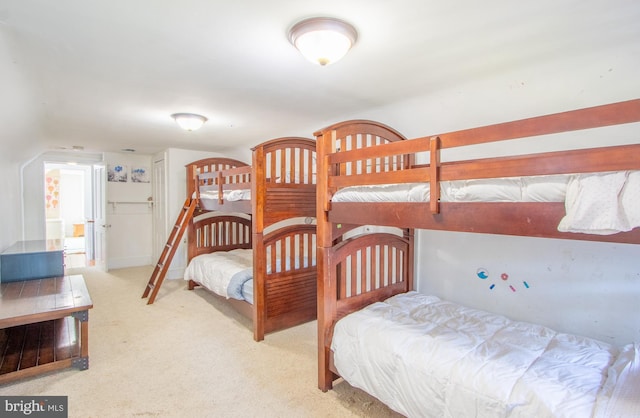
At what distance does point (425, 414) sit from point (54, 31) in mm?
2751

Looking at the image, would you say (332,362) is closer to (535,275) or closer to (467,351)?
(467,351)

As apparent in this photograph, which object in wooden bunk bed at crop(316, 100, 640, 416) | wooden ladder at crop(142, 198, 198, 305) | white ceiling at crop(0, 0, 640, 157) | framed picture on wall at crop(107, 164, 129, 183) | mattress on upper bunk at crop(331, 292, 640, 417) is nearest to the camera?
wooden bunk bed at crop(316, 100, 640, 416)

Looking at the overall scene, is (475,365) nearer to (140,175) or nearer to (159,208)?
(159,208)

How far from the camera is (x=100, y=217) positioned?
5.64 m

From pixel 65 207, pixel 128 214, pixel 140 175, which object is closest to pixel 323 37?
pixel 140 175

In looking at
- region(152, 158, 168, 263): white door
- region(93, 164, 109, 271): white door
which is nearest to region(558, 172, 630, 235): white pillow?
region(152, 158, 168, 263): white door

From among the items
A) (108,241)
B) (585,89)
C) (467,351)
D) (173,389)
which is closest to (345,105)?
(585,89)

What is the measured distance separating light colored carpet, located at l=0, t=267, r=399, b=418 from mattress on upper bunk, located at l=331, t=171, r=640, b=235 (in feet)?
4.62

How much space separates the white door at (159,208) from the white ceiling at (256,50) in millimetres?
2280

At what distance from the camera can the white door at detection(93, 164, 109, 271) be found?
542 cm

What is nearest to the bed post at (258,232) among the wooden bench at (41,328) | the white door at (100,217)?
the wooden bench at (41,328)

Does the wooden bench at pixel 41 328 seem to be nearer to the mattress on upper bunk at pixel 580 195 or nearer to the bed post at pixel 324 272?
the bed post at pixel 324 272

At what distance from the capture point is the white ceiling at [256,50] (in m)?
1.50

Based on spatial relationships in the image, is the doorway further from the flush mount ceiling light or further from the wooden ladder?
the flush mount ceiling light
